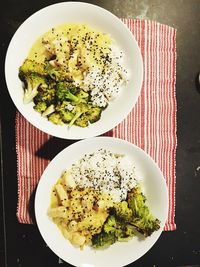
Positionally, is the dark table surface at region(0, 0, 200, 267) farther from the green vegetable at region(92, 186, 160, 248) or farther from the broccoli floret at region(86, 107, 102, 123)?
the broccoli floret at region(86, 107, 102, 123)

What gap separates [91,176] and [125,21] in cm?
106

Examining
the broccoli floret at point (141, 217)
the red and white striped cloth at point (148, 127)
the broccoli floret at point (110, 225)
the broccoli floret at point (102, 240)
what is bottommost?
the broccoli floret at point (102, 240)

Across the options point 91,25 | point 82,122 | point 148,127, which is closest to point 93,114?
point 82,122

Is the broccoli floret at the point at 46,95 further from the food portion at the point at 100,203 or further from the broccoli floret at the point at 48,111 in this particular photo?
the food portion at the point at 100,203

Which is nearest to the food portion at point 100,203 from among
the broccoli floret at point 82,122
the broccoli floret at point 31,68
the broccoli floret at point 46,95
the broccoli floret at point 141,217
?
the broccoli floret at point 141,217

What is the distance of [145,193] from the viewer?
2.84m

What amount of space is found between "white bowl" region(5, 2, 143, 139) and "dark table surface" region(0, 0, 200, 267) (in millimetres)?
211

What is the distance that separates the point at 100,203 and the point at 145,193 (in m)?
0.33

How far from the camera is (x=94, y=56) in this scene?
8.96 ft

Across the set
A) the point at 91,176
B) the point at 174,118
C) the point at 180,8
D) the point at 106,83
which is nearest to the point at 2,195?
the point at 91,176

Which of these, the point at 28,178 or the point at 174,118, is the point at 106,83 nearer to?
the point at 174,118

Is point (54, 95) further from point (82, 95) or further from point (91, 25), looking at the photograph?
point (91, 25)

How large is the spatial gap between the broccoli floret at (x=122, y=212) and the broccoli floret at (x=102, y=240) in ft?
0.41

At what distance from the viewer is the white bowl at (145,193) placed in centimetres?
271
